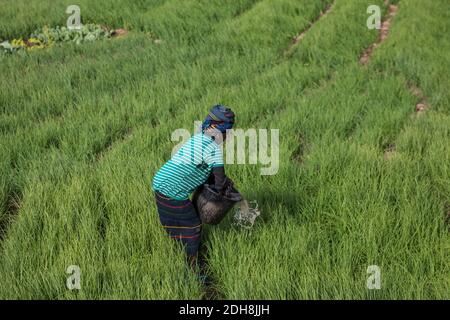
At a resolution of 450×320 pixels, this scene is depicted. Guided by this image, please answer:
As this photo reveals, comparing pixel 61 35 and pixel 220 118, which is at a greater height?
pixel 61 35

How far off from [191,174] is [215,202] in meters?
0.20

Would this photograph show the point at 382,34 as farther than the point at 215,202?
Yes

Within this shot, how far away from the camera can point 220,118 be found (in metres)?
2.27

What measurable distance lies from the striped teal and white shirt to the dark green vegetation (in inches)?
15.3

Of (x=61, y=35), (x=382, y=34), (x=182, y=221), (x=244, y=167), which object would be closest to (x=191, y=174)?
(x=182, y=221)

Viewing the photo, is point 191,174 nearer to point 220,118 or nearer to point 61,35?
point 220,118

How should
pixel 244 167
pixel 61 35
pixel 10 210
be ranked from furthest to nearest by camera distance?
1. pixel 61 35
2. pixel 244 167
3. pixel 10 210

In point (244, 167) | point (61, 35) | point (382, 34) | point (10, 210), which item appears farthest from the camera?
point (382, 34)

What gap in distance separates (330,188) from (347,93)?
2.47 metres

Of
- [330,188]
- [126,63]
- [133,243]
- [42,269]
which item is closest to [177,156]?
[133,243]

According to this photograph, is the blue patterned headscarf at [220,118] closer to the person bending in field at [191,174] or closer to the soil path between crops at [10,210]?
the person bending in field at [191,174]

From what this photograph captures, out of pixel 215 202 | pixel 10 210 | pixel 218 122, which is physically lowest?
pixel 10 210

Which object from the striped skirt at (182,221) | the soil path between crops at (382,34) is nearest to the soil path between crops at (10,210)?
the striped skirt at (182,221)

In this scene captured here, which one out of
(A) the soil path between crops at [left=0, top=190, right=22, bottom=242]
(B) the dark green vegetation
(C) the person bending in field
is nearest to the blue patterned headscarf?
(C) the person bending in field
